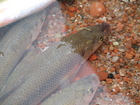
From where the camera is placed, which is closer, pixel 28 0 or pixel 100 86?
pixel 100 86

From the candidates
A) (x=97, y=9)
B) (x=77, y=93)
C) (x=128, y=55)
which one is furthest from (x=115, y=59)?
(x=97, y=9)

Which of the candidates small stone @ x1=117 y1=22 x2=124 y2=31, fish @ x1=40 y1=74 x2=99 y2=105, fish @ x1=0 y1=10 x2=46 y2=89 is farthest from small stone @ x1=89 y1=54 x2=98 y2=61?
fish @ x1=0 y1=10 x2=46 y2=89

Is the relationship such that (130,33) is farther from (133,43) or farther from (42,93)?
(42,93)

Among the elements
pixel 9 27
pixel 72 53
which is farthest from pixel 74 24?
pixel 9 27

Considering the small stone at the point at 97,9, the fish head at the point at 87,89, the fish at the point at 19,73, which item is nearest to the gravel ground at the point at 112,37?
the small stone at the point at 97,9

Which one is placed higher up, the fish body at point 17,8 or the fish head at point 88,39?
the fish body at point 17,8

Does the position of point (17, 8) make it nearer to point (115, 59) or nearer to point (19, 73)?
point (19, 73)

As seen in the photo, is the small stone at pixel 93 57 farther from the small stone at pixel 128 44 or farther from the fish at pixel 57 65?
the small stone at pixel 128 44
